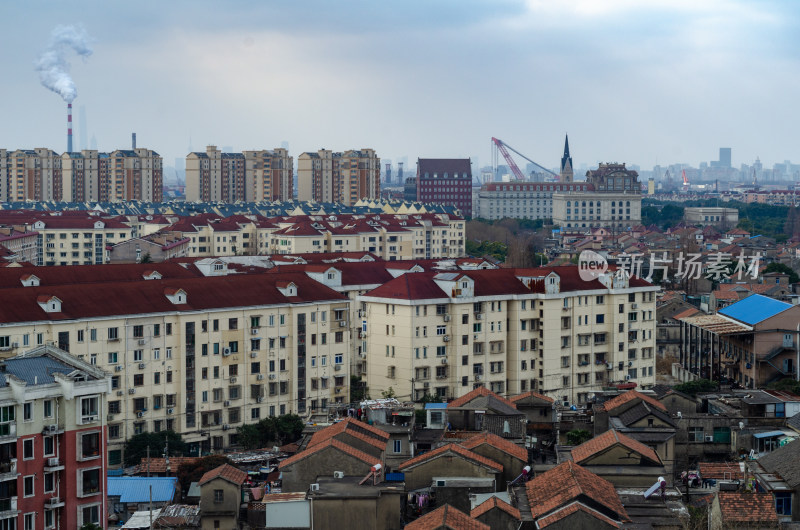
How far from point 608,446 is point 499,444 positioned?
1.17 meters

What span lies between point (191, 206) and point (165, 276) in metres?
37.0

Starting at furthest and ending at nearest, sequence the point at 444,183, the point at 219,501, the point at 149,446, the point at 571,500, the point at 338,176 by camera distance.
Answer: the point at 444,183
the point at 338,176
the point at 149,446
the point at 219,501
the point at 571,500

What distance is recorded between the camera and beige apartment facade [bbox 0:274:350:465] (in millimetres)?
17688

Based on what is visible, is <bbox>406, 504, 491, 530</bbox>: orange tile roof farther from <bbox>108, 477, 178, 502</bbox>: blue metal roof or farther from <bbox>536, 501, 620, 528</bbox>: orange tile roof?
<bbox>108, 477, 178, 502</bbox>: blue metal roof

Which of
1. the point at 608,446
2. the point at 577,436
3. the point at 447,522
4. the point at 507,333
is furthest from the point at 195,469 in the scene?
the point at 507,333

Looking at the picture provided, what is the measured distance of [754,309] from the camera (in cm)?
2333

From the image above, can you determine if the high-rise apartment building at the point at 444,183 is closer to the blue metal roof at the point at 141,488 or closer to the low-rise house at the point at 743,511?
the blue metal roof at the point at 141,488

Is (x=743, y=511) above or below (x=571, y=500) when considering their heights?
below

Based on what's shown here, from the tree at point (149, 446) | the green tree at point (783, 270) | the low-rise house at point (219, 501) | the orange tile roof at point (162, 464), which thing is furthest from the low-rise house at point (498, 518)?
the green tree at point (783, 270)

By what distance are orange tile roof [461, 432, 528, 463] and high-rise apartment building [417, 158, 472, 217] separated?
63.0 m

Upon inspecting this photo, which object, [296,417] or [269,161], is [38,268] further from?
[269,161]

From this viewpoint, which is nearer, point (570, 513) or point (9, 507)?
point (570, 513)

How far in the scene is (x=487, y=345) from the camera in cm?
2173

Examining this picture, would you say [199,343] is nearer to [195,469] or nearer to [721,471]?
[195,469]
